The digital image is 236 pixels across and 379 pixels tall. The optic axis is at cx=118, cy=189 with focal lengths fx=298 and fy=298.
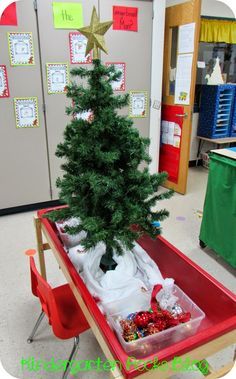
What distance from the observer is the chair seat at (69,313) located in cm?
130

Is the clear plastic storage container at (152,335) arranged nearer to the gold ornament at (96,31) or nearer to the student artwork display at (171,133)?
the gold ornament at (96,31)

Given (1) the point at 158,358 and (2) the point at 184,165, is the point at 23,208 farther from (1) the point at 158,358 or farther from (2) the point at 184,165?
(1) the point at 158,358

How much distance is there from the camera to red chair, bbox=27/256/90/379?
119 cm

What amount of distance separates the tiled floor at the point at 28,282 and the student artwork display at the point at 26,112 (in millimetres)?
954

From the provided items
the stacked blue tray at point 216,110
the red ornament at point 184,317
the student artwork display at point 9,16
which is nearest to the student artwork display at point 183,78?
the stacked blue tray at point 216,110

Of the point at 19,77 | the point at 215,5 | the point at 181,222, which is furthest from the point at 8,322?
the point at 215,5

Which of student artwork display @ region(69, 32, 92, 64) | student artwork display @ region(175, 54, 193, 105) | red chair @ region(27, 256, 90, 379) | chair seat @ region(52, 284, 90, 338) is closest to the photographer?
red chair @ region(27, 256, 90, 379)

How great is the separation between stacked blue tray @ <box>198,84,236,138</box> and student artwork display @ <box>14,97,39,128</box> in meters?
2.41

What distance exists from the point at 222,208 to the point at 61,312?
137 cm

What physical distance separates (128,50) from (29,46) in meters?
1.00

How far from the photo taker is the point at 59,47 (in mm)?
2842

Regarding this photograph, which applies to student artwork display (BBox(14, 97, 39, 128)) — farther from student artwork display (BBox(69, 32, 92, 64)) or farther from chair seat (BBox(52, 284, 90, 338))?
chair seat (BBox(52, 284, 90, 338))

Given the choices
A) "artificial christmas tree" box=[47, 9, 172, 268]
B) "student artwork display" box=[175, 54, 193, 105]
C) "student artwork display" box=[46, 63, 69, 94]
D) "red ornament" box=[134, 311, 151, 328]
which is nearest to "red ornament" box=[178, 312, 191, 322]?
"red ornament" box=[134, 311, 151, 328]

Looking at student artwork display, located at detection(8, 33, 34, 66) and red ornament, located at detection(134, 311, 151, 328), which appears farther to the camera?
student artwork display, located at detection(8, 33, 34, 66)
